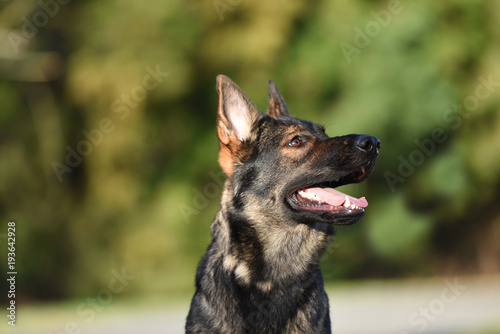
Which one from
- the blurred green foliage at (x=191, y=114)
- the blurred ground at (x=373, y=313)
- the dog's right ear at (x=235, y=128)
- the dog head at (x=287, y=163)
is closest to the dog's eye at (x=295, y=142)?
the dog head at (x=287, y=163)

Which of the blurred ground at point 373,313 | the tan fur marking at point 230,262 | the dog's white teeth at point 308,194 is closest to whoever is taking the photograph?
the tan fur marking at point 230,262

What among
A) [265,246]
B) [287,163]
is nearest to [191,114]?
[287,163]

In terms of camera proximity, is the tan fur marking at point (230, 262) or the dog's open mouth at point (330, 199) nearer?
the dog's open mouth at point (330, 199)

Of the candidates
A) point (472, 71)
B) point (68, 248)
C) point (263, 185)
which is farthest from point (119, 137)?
point (263, 185)

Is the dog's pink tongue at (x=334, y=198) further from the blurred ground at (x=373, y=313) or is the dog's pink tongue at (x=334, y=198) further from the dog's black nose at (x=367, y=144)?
the blurred ground at (x=373, y=313)

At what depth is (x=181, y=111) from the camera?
14258 millimetres

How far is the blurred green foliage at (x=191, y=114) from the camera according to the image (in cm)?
1370

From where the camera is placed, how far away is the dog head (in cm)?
457

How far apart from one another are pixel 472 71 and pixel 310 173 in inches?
426

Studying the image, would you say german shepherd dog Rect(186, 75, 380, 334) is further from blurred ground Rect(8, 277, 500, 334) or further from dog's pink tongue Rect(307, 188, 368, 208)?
blurred ground Rect(8, 277, 500, 334)

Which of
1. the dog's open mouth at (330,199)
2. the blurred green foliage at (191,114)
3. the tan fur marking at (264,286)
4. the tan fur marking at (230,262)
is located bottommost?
the tan fur marking at (264,286)

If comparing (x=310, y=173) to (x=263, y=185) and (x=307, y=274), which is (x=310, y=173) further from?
(x=307, y=274)

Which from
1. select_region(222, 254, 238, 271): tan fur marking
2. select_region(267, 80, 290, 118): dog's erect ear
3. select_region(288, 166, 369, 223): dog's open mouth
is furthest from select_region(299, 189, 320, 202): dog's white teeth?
select_region(267, 80, 290, 118): dog's erect ear

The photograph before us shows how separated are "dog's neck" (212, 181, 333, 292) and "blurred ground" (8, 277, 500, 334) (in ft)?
14.3
